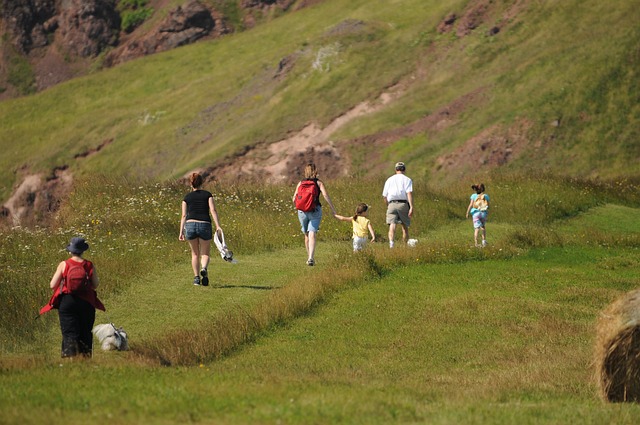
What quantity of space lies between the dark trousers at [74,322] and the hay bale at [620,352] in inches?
257

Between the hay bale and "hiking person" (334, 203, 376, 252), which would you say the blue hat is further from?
"hiking person" (334, 203, 376, 252)

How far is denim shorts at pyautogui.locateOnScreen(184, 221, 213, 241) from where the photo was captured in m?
20.1

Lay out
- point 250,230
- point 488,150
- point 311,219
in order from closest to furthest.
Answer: point 311,219
point 250,230
point 488,150

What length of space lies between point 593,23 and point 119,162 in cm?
3127

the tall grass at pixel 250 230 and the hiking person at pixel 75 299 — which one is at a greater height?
the tall grass at pixel 250 230

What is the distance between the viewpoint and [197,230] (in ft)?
65.9

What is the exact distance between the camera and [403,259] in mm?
23562

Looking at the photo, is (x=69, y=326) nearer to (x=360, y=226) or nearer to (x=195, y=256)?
(x=195, y=256)

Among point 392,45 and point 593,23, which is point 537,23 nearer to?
point 593,23

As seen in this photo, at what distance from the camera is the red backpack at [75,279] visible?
14.0 metres

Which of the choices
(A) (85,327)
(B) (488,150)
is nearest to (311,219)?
(A) (85,327)

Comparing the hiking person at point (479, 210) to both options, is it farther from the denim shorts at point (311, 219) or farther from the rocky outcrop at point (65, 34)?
the rocky outcrop at point (65, 34)

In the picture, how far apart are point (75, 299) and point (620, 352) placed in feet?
22.6

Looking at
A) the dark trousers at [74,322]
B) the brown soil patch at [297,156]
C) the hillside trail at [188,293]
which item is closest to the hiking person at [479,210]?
the hillside trail at [188,293]
